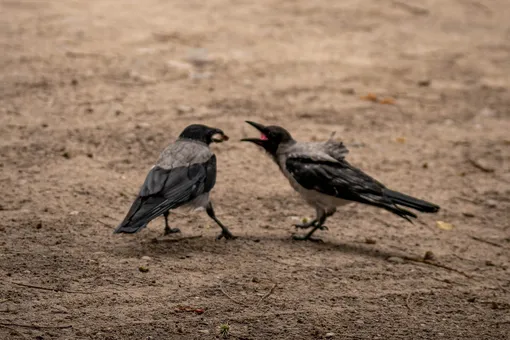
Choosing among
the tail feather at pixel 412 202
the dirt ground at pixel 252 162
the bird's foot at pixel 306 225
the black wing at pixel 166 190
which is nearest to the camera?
the dirt ground at pixel 252 162

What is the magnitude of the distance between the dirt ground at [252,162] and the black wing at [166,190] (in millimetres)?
288

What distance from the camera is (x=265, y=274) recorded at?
491cm

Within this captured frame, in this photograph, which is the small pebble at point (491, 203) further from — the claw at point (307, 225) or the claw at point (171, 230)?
the claw at point (171, 230)

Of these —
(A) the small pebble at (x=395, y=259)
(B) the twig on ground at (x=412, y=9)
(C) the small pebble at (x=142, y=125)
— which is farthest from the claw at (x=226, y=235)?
(B) the twig on ground at (x=412, y=9)

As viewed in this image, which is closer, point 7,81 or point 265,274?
point 265,274

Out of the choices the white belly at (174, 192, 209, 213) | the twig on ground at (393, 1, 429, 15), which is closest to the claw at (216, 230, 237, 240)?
the white belly at (174, 192, 209, 213)

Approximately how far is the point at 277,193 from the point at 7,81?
10.0 ft

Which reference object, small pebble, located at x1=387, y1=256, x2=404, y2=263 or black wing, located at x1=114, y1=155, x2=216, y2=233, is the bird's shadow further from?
black wing, located at x1=114, y1=155, x2=216, y2=233

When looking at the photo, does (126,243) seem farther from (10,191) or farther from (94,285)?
(10,191)

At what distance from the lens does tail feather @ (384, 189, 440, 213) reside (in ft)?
18.0

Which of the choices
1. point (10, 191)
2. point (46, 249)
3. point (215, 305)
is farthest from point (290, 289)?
point (10, 191)

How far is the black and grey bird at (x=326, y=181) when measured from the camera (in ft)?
18.1

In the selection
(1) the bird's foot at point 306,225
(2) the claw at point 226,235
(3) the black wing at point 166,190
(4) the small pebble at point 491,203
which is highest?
(3) the black wing at point 166,190

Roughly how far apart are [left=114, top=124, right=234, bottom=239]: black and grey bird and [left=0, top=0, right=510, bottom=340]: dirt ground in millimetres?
267
